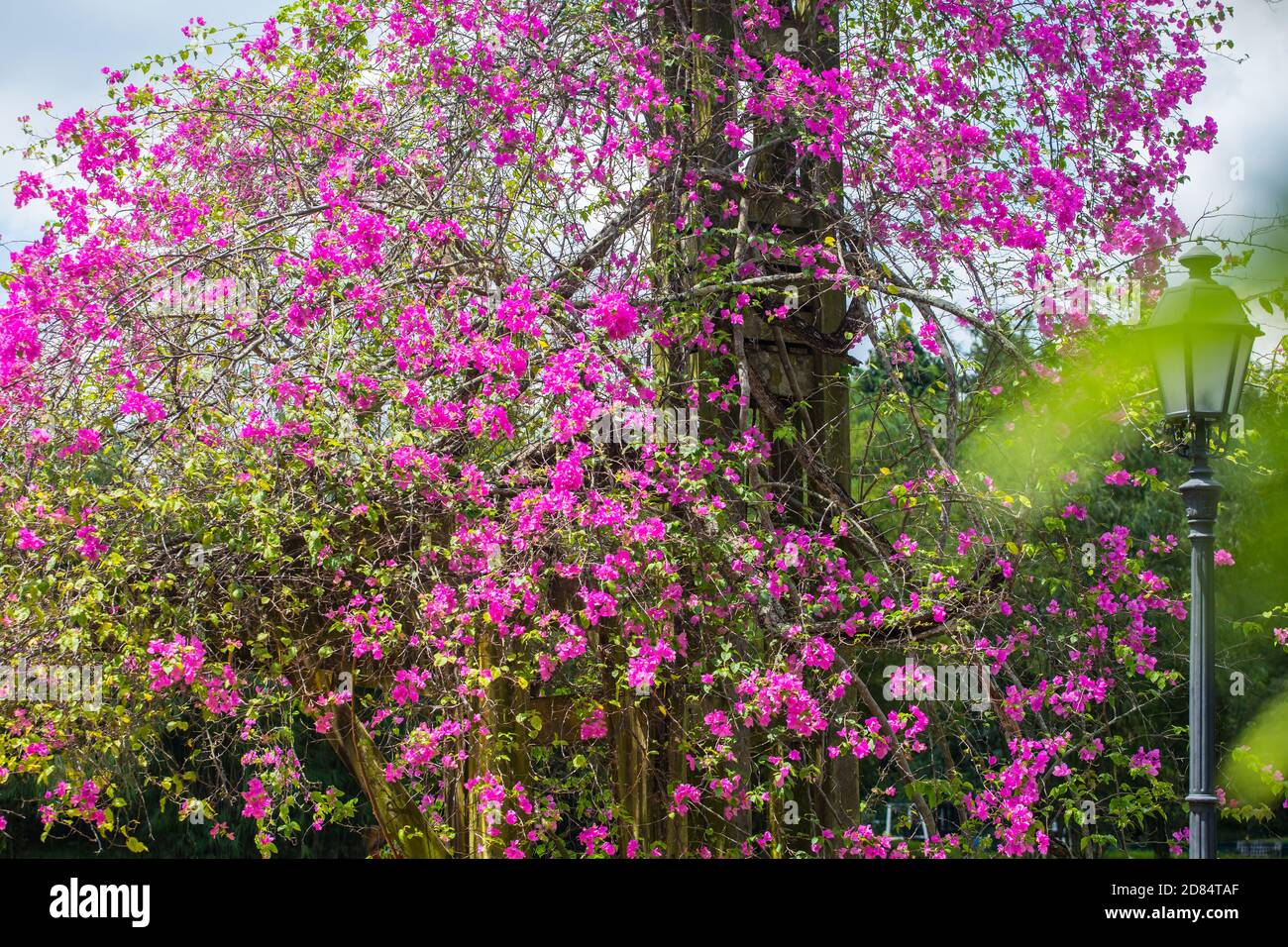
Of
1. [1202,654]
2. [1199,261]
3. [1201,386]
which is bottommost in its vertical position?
[1202,654]

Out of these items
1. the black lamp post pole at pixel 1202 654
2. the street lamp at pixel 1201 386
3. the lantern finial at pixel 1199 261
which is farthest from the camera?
the lantern finial at pixel 1199 261

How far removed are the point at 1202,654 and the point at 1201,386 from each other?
983 mm

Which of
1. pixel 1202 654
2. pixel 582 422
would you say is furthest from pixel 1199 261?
→ pixel 582 422

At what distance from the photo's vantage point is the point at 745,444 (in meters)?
5.84

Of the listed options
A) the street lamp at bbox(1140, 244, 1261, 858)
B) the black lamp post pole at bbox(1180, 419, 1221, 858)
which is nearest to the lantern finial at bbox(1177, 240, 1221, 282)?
the street lamp at bbox(1140, 244, 1261, 858)

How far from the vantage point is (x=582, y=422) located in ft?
17.0

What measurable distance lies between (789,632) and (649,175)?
2434 millimetres

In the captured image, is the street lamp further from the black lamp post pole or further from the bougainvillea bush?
the bougainvillea bush

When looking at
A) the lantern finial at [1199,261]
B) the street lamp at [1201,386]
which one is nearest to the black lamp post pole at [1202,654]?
the street lamp at [1201,386]

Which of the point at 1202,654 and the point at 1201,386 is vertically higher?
the point at 1201,386

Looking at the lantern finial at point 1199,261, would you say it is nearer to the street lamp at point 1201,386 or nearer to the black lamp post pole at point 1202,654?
the street lamp at point 1201,386

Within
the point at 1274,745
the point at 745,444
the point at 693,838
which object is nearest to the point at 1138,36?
the point at 745,444

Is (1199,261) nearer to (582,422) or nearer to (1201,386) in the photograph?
(1201,386)

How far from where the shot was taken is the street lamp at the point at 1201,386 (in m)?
4.64
